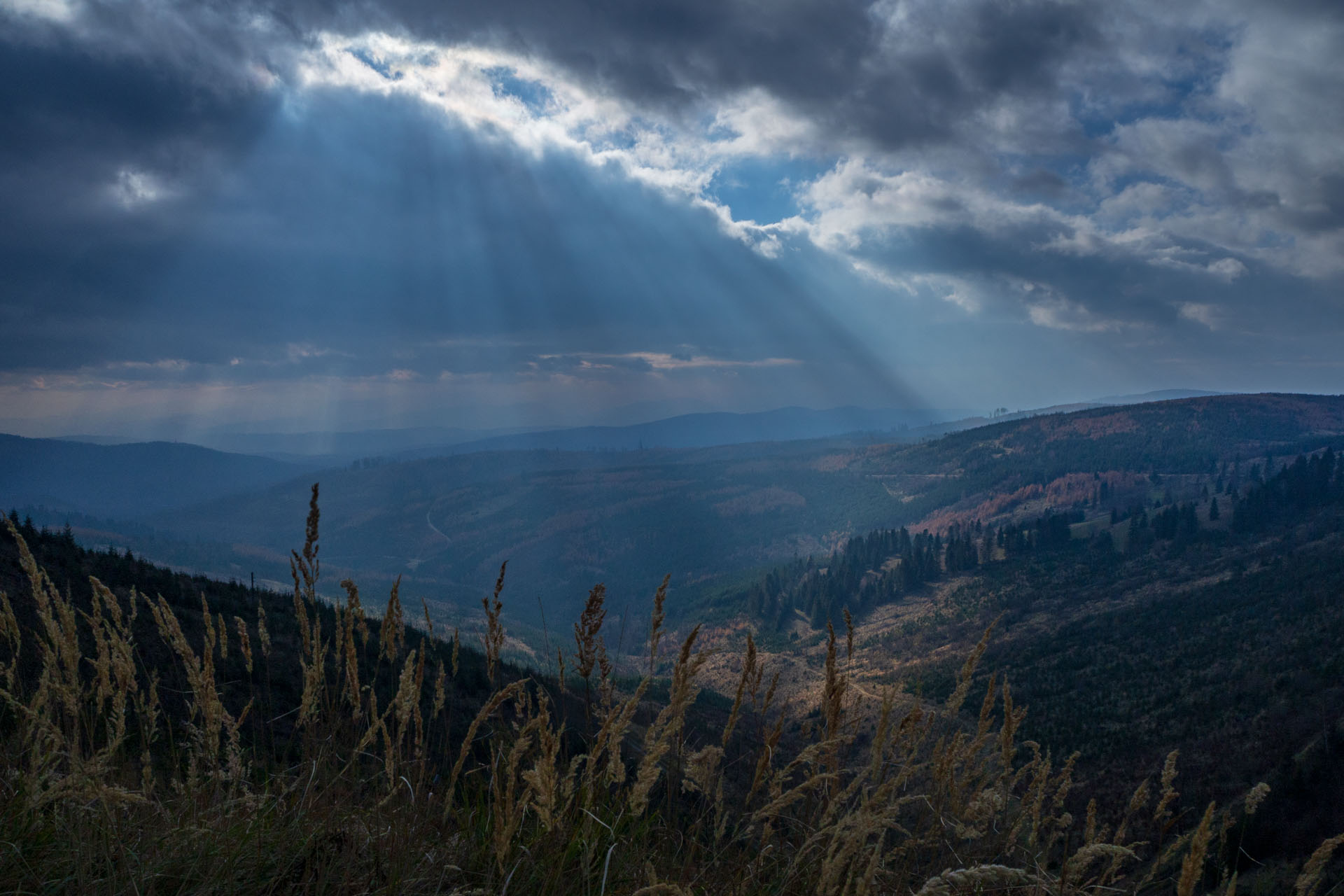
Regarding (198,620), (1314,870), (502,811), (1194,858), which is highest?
(1194,858)

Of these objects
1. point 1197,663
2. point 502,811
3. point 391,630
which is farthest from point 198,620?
point 1197,663

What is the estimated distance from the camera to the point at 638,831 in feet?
9.67

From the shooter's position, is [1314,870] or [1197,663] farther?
[1197,663]

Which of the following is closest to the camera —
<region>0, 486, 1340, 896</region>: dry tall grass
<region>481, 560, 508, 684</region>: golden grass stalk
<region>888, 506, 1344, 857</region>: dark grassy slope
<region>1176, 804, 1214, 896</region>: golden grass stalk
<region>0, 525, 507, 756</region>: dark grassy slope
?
<region>1176, 804, 1214, 896</region>: golden grass stalk

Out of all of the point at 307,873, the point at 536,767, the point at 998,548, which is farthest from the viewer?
the point at 998,548

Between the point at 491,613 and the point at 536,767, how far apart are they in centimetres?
144

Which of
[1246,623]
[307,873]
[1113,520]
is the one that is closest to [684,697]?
[307,873]

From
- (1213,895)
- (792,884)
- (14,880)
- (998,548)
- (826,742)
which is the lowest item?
(998,548)

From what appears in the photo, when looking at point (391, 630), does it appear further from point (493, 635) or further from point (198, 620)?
point (198, 620)

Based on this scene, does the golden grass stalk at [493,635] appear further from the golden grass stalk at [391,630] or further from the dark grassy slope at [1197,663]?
the dark grassy slope at [1197,663]

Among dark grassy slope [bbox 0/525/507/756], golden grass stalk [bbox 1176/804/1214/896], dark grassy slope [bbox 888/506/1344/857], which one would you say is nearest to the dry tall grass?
golden grass stalk [bbox 1176/804/1214/896]

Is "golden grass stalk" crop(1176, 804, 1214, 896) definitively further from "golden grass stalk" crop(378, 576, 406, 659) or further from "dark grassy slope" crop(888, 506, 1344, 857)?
"dark grassy slope" crop(888, 506, 1344, 857)

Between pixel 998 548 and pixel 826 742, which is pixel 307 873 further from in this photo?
pixel 998 548

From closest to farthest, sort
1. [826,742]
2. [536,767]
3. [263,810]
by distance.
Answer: [536,767]
[826,742]
[263,810]
